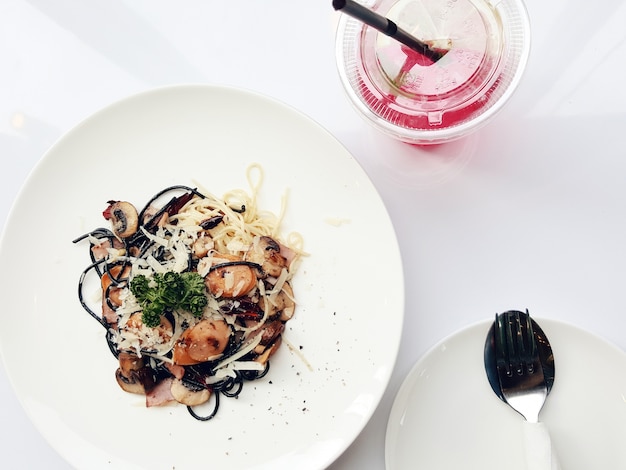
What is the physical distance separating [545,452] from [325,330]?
28.0 inches

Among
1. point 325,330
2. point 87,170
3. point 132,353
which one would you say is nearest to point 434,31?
point 325,330

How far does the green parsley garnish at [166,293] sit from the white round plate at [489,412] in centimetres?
67

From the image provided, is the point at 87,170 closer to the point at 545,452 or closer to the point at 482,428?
the point at 482,428

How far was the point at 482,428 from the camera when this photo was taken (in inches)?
79.4

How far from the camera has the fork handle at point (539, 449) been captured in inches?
74.7

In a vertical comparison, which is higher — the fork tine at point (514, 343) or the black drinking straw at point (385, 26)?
the black drinking straw at point (385, 26)

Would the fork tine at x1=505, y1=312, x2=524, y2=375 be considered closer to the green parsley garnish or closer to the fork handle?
the fork handle

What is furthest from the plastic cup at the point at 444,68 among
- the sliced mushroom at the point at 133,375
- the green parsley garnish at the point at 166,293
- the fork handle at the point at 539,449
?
the sliced mushroom at the point at 133,375

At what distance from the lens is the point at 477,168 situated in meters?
2.17

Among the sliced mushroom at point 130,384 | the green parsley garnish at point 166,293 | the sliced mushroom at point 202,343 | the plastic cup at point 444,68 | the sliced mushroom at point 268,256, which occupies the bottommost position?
the sliced mushroom at point 130,384

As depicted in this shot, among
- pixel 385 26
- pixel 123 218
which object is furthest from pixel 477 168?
pixel 123 218

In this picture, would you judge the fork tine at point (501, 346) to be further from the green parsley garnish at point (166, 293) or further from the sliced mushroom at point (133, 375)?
the sliced mushroom at point (133, 375)

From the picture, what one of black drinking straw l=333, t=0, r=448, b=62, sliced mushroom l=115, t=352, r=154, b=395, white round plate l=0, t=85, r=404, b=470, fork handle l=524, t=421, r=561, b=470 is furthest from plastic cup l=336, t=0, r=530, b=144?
sliced mushroom l=115, t=352, r=154, b=395

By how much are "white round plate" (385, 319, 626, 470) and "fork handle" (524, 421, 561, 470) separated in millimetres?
53
